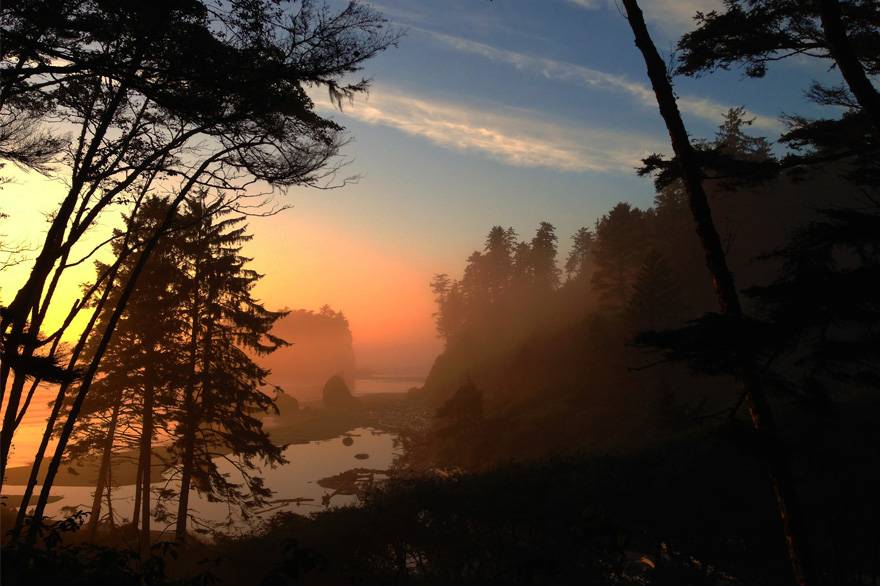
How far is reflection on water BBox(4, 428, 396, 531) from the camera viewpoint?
2492 cm

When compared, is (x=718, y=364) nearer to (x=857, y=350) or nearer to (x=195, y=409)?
(x=857, y=350)

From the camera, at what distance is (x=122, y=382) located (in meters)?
16.1

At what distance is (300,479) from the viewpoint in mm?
31688

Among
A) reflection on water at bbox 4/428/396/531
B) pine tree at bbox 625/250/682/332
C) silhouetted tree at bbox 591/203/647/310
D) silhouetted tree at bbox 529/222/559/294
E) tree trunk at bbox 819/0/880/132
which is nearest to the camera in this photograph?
tree trunk at bbox 819/0/880/132

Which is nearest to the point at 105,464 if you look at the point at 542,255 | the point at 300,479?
the point at 300,479

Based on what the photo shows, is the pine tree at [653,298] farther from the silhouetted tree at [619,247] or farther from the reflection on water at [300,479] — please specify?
the reflection on water at [300,479]

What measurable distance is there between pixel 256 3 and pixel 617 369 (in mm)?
34441

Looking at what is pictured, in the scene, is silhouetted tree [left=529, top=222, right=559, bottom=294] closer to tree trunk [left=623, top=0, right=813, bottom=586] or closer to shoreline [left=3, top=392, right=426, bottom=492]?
shoreline [left=3, top=392, right=426, bottom=492]

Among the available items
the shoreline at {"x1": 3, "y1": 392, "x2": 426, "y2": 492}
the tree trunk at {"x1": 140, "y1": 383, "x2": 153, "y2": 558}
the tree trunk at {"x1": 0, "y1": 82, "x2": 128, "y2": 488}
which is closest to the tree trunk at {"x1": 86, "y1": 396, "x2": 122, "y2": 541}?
the tree trunk at {"x1": 140, "y1": 383, "x2": 153, "y2": 558}

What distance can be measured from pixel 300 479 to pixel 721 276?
104ft

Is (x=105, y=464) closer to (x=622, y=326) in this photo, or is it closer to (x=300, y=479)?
(x=300, y=479)

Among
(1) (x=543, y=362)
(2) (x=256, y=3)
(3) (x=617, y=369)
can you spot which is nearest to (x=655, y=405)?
(3) (x=617, y=369)

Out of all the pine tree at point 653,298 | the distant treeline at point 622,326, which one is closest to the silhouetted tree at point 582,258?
the distant treeline at point 622,326

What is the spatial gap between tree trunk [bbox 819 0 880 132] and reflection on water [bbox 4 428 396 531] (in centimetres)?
2016
